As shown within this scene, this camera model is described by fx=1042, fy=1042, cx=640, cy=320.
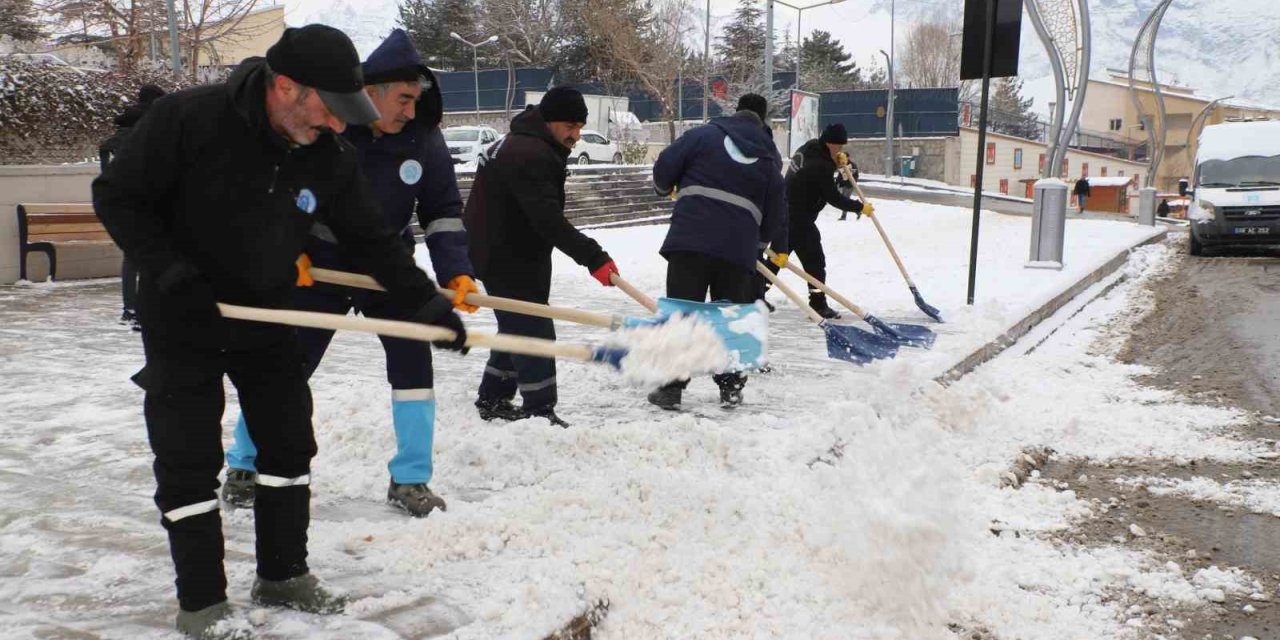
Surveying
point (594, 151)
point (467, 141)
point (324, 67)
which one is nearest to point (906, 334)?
point (324, 67)

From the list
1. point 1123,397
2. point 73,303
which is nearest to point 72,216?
point 73,303

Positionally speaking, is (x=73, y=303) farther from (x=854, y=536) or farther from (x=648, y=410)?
(x=854, y=536)

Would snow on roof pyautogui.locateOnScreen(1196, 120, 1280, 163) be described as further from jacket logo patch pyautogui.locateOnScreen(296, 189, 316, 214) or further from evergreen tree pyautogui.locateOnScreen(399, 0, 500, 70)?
evergreen tree pyautogui.locateOnScreen(399, 0, 500, 70)

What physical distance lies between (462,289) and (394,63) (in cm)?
84

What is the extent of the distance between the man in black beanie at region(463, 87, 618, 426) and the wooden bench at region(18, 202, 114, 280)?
767 cm

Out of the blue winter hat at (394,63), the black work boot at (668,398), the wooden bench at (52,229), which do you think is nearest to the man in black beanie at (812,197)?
the black work boot at (668,398)

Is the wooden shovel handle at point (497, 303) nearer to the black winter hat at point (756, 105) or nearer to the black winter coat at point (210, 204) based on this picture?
the black winter coat at point (210, 204)

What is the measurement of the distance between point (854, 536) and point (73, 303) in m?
8.69

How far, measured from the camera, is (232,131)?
266 cm

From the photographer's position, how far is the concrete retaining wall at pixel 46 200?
1089 cm

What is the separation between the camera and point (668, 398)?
18.7ft

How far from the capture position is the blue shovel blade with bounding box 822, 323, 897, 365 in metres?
6.50

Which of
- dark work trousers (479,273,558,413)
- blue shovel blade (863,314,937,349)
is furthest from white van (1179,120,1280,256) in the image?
dark work trousers (479,273,558,413)

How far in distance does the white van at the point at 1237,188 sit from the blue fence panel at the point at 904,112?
99.4ft
